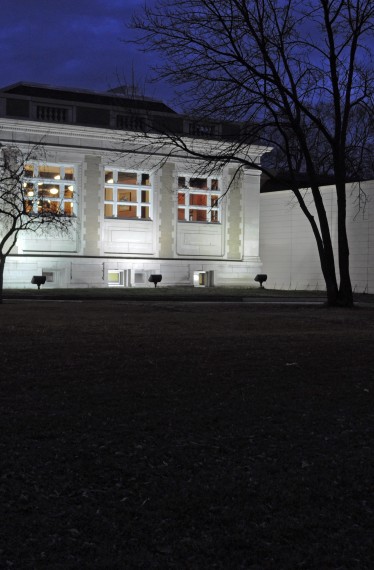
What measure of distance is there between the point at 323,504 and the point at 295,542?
69cm

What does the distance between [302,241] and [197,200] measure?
5788 millimetres

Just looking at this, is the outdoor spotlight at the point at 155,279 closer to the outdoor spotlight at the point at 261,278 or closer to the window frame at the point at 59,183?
the window frame at the point at 59,183

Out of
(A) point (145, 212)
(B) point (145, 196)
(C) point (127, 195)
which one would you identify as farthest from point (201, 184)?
(C) point (127, 195)

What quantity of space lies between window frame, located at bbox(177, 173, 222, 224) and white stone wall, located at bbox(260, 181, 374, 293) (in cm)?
268

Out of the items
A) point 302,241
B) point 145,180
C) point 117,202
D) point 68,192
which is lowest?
point 302,241

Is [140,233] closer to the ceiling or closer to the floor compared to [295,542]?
closer to the ceiling

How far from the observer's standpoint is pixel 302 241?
37.2 metres

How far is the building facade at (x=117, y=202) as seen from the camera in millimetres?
34500

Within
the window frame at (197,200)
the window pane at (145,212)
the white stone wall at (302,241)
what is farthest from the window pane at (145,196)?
the white stone wall at (302,241)

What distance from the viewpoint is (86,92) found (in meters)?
37.2

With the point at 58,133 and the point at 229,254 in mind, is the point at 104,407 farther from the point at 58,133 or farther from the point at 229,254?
the point at 229,254

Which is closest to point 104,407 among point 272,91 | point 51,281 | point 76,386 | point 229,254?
point 76,386

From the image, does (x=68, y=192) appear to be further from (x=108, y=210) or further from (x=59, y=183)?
(x=108, y=210)

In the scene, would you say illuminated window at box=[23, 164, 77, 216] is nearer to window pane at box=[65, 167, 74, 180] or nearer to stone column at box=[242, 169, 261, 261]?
window pane at box=[65, 167, 74, 180]
